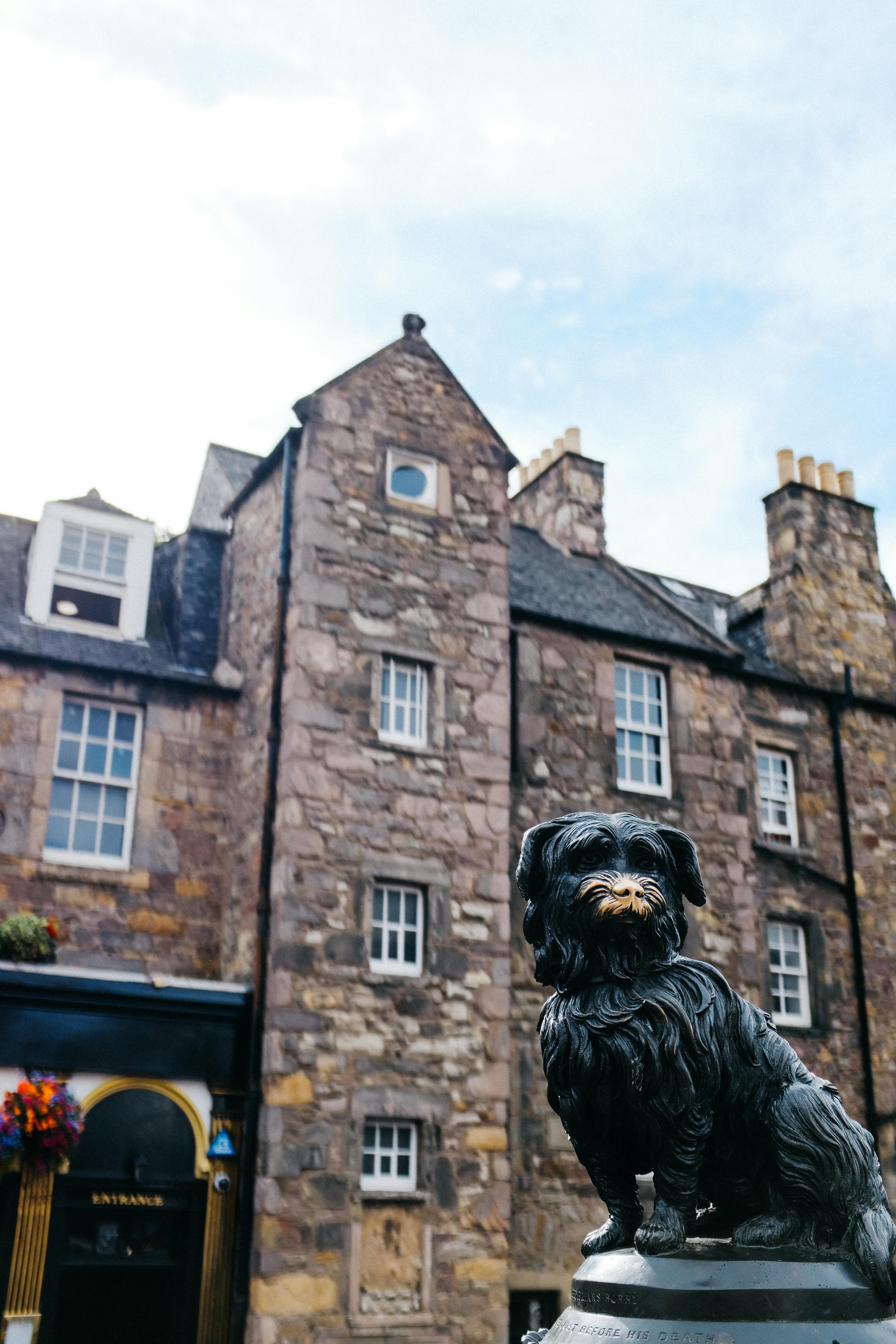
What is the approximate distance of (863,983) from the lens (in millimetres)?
16500

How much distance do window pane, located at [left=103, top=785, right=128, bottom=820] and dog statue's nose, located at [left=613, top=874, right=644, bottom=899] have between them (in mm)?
10484

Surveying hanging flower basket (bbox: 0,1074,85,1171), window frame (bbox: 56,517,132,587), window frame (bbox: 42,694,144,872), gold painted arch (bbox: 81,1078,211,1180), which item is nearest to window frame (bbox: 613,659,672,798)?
window frame (bbox: 42,694,144,872)

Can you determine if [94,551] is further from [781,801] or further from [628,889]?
[628,889]

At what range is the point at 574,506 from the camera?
1858 cm

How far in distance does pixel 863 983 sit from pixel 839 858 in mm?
1626

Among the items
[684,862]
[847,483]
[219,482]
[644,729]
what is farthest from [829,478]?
[684,862]

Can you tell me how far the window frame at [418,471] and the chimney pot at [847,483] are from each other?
8.05 metres

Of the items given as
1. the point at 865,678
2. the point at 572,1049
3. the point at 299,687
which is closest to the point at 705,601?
the point at 865,678

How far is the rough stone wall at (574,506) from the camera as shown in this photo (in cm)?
1847

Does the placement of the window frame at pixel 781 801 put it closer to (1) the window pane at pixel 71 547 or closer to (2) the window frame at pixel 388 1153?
(2) the window frame at pixel 388 1153

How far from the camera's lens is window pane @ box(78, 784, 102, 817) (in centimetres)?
1319

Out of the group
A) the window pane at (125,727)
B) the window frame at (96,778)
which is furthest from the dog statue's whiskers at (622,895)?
the window pane at (125,727)

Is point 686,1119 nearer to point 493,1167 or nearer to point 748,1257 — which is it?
point 748,1257

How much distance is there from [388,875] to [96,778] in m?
3.20
